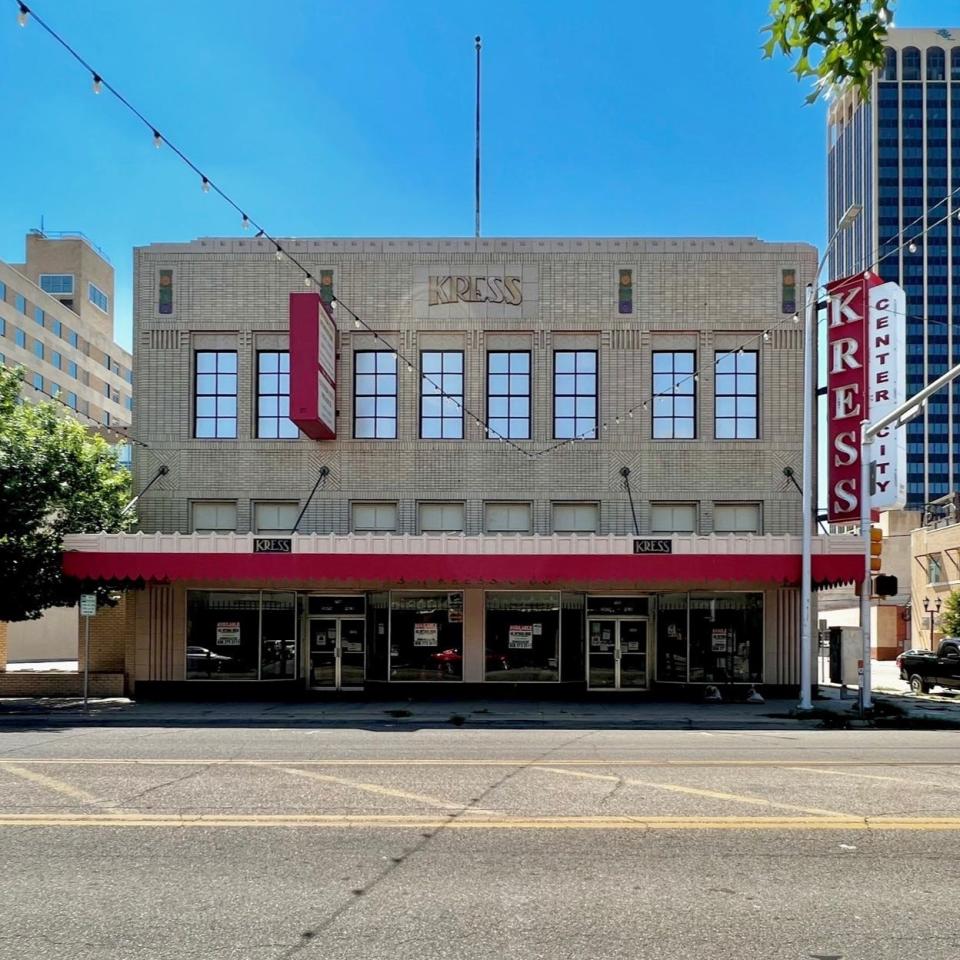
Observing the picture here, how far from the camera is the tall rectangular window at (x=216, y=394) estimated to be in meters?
24.7

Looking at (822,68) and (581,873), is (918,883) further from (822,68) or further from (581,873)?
(822,68)

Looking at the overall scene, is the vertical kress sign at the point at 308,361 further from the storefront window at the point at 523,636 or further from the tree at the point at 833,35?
the tree at the point at 833,35

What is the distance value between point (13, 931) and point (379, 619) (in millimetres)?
18011

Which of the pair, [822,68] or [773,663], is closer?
[822,68]

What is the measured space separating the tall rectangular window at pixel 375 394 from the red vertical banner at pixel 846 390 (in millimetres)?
11231

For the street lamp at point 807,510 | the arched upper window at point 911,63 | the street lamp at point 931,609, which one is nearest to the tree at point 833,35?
the street lamp at point 807,510

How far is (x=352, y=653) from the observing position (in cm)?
2389

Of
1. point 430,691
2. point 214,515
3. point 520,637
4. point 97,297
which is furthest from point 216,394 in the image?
point 97,297

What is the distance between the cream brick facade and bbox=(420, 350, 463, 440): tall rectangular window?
0.27 metres

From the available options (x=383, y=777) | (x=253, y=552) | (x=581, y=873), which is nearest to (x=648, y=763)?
(x=383, y=777)

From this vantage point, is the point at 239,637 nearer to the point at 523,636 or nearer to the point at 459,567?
the point at 459,567

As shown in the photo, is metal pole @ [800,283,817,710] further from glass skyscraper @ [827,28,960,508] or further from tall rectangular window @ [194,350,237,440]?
glass skyscraper @ [827,28,960,508]

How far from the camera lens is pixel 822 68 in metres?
5.54

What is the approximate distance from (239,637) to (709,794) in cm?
1604
